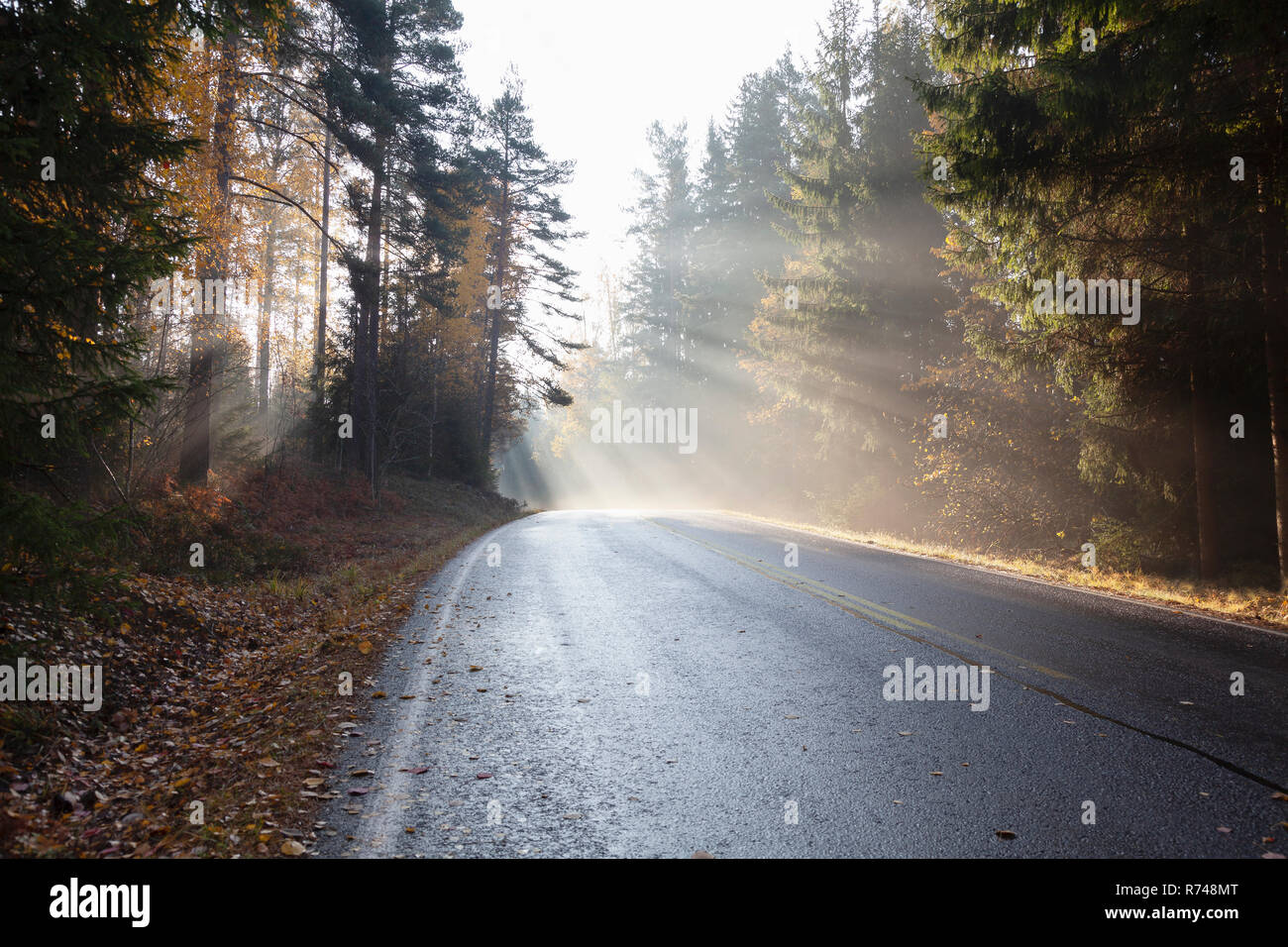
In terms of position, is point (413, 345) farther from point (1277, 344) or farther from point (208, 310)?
point (1277, 344)

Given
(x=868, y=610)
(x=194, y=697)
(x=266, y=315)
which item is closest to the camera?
(x=194, y=697)

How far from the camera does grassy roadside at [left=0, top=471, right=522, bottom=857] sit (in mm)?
3701

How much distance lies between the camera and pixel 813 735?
4.62 metres

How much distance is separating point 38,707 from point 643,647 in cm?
473

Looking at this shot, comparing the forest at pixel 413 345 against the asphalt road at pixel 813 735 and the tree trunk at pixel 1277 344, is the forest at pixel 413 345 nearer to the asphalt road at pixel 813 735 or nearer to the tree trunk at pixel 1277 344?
the tree trunk at pixel 1277 344

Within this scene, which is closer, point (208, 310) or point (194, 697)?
point (194, 697)

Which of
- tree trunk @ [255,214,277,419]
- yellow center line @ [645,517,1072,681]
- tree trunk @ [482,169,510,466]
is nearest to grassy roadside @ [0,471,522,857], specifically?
yellow center line @ [645,517,1072,681]

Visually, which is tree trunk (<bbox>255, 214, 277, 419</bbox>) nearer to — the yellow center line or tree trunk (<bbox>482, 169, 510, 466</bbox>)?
tree trunk (<bbox>482, 169, 510, 466</bbox>)

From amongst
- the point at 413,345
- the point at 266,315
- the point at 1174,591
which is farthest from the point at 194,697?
the point at 266,315

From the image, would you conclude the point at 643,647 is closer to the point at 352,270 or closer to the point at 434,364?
Result: the point at 352,270

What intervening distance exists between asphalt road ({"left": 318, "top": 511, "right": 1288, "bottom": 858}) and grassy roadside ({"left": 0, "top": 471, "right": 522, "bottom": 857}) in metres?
0.40

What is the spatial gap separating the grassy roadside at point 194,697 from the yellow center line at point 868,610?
17.5 ft

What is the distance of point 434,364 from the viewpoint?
1146 inches

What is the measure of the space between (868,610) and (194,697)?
276 inches
